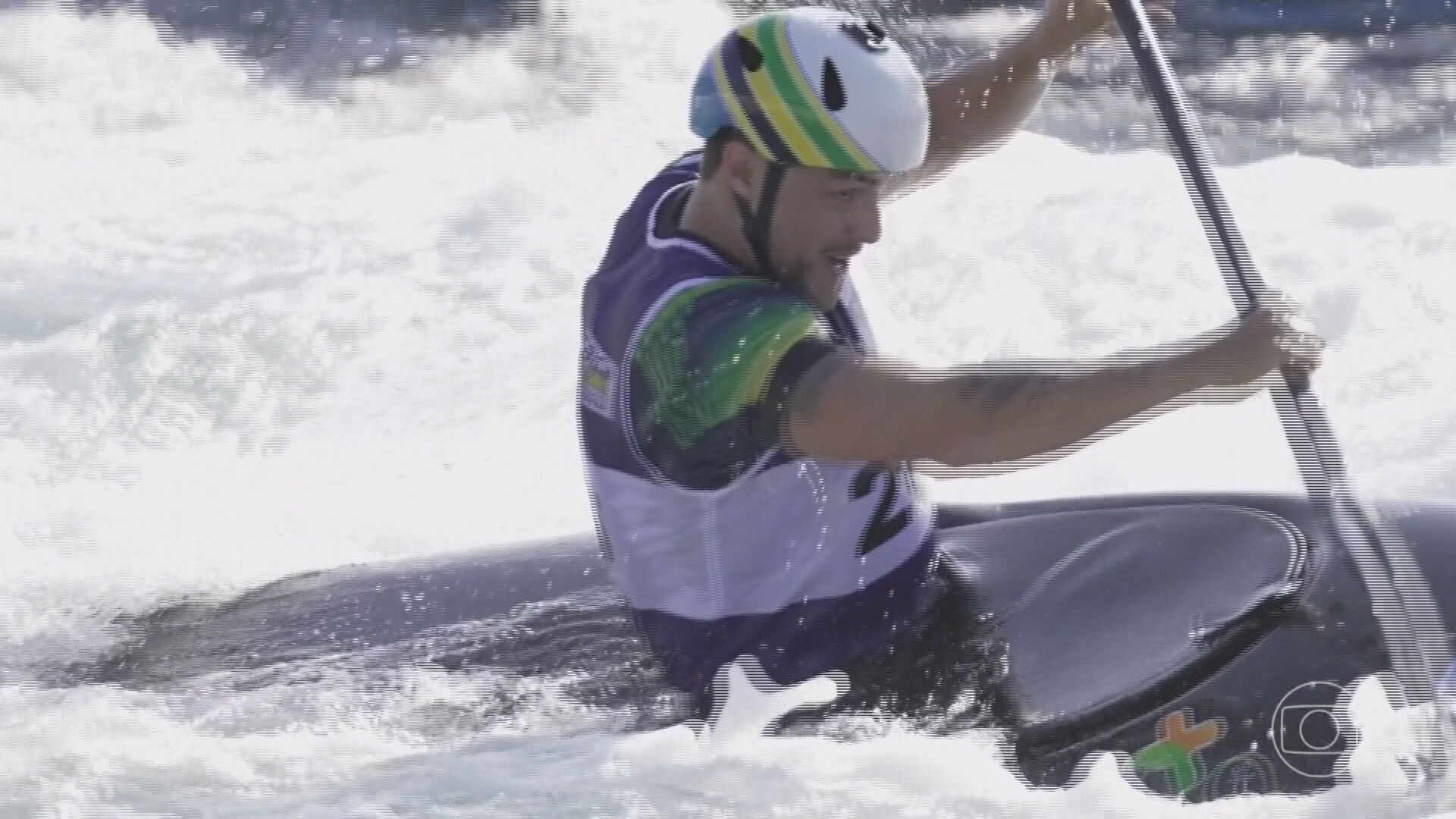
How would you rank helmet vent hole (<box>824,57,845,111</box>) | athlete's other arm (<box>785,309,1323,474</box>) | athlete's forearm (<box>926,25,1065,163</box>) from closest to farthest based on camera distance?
1. athlete's other arm (<box>785,309,1323,474</box>)
2. helmet vent hole (<box>824,57,845,111</box>)
3. athlete's forearm (<box>926,25,1065,163</box>)

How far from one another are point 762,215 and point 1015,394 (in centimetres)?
44

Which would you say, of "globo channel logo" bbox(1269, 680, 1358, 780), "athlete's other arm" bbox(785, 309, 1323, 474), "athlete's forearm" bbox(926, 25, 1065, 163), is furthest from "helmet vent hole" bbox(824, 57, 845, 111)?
"globo channel logo" bbox(1269, 680, 1358, 780)

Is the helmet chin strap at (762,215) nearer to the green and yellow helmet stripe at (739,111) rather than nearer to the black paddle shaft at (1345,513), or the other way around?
the green and yellow helmet stripe at (739,111)

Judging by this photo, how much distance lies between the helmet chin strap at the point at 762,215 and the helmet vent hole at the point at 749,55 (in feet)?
0.52

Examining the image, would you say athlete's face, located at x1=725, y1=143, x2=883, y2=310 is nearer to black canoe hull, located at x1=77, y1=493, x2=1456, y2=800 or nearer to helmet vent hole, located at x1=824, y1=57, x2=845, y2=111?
helmet vent hole, located at x1=824, y1=57, x2=845, y2=111

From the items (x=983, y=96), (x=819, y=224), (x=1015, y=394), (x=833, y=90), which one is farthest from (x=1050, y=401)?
(x=983, y=96)

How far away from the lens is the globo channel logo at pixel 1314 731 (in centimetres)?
254

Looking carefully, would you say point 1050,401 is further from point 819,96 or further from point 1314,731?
point 1314,731

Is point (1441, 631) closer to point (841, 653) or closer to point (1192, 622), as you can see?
point (1192, 622)

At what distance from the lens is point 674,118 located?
9273 millimetres

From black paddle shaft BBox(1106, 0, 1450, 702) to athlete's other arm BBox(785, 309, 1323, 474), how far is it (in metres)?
0.16

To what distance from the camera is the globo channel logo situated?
2.54 meters

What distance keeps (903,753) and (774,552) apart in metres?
0.39

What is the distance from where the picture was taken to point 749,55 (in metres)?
2.59
